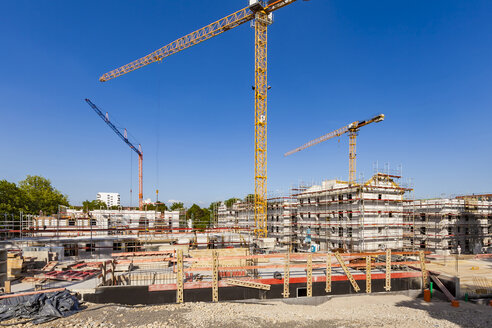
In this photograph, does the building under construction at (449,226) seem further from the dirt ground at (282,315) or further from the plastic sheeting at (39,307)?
the plastic sheeting at (39,307)

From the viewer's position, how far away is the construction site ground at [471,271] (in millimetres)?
20812

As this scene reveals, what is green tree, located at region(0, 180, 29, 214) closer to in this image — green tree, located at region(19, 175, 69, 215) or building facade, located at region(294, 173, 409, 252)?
green tree, located at region(19, 175, 69, 215)

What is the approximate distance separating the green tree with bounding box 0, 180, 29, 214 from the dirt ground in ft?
153

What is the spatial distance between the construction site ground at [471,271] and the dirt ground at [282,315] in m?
2.47

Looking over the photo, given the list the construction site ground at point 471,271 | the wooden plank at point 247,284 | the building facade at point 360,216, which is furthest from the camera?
the building facade at point 360,216

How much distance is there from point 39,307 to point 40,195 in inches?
2286

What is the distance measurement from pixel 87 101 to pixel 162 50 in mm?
42338

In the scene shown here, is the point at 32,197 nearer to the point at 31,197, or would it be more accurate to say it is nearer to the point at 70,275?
the point at 31,197

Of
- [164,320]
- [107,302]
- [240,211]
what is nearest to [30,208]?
[240,211]

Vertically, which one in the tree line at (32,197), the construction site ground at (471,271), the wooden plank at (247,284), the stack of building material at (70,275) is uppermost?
the tree line at (32,197)

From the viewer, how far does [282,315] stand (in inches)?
649

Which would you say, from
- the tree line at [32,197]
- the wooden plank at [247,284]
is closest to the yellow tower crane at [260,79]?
the tree line at [32,197]

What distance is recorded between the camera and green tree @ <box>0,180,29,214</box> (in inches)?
1961

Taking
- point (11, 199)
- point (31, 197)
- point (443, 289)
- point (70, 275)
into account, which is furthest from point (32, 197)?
point (443, 289)
